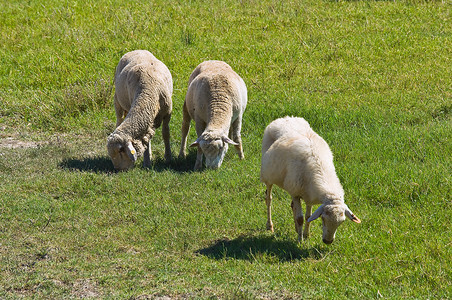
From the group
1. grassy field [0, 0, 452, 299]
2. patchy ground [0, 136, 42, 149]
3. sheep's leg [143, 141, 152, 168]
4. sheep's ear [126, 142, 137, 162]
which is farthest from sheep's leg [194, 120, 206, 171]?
patchy ground [0, 136, 42, 149]

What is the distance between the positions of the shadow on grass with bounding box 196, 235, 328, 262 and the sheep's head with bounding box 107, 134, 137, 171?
115 inches

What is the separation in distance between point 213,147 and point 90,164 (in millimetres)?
2216

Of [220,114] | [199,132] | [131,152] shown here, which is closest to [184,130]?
[199,132]

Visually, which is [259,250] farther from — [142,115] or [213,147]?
[142,115]

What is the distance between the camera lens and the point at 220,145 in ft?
31.1

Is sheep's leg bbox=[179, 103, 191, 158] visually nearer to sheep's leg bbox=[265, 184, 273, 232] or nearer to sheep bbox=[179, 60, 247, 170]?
sheep bbox=[179, 60, 247, 170]

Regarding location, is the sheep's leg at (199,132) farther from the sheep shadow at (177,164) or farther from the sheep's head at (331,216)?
the sheep's head at (331,216)

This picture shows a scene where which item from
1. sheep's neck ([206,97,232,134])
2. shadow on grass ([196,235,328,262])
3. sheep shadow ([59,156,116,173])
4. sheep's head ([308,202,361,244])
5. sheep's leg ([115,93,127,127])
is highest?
sheep's head ([308,202,361,244])

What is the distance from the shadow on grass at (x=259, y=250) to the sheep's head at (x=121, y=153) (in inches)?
115

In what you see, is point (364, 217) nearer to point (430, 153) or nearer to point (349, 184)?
point (349, 184)

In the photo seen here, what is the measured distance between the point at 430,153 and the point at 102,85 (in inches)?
267

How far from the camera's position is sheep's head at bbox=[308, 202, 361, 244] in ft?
20.7

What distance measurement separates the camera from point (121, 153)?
9.83 m

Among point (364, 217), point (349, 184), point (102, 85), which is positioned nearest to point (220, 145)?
point (349, 184)
